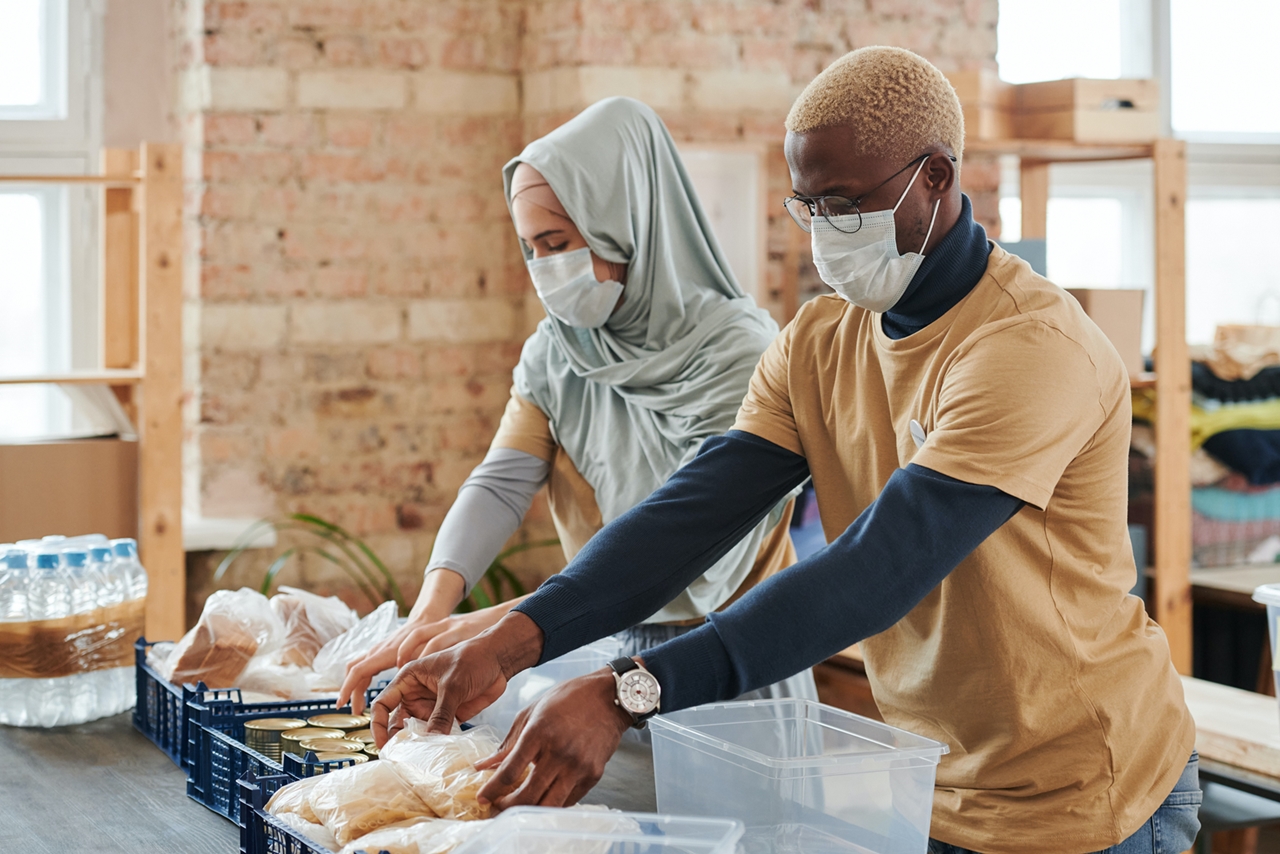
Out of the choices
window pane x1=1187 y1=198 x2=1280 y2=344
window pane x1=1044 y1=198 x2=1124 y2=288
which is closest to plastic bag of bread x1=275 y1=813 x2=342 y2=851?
window pane x1=1044 y1=198 x2=1124 y2=288

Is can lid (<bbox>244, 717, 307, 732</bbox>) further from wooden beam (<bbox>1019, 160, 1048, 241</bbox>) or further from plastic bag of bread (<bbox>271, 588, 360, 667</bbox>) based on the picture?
wooden beam (<bbox>1019, 160, 1048, 241</bbox>)

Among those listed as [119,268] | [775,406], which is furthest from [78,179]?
[775,406]

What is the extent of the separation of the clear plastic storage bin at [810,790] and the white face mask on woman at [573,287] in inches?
30.3

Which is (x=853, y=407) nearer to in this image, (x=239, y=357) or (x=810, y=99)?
(x=810, y=99)

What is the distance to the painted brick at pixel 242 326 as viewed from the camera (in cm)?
304

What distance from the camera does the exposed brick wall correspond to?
10.00 feet

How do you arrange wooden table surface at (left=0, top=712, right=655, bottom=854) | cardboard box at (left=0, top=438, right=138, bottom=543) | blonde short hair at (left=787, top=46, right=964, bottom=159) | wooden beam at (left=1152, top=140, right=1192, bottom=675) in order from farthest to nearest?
wooden beam at (left=1152, top=140, right=1192, bottom=675) < cardboard box at (left=0, top=438, right=138, bottom=543) < wooden table surface at (left=0, top=712, right=655, bottom=854) < blonde short hair at (left=787, top=46, right=964, bottom=159)

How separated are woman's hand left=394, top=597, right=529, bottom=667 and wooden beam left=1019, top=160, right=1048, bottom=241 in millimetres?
2498

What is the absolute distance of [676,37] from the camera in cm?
314

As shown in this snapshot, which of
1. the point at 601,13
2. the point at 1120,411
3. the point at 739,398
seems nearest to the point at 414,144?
the point at 601,13

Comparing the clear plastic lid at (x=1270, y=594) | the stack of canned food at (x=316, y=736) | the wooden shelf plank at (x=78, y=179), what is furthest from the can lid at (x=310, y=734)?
the wooden shelf plank at (x=78, y=179)

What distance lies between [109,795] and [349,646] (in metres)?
0.31

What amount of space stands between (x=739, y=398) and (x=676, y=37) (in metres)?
1.76

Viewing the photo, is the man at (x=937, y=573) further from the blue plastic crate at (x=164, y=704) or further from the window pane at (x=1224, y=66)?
the window pane at (x=1224, y=66)
